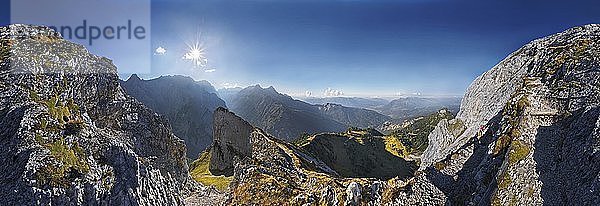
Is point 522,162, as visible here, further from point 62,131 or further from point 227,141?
point 227,141

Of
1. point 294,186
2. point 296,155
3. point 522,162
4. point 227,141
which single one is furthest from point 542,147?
point 227,141

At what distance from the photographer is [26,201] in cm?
4356

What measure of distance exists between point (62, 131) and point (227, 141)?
208 ft

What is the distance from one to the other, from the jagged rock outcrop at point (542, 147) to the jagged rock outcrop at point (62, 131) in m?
40.3

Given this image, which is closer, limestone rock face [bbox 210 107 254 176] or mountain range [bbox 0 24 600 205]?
mountain range [bbox 0 24 600 205]

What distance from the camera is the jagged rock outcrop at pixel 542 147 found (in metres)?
30.4

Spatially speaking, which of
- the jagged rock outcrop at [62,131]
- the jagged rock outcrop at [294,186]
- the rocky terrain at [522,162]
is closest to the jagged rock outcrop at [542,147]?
the rocky terrain at [522,162]

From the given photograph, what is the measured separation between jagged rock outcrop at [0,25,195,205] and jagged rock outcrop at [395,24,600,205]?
132 feet

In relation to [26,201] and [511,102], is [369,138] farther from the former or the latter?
[26,201]

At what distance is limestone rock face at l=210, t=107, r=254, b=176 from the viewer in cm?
11288

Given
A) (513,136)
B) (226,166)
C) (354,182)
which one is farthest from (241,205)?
(226,166)

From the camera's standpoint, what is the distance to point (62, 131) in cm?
5534

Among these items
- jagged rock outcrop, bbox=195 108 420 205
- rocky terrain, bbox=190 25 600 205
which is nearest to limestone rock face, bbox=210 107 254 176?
jagged rock outcrop, bbox=195 108 420 205

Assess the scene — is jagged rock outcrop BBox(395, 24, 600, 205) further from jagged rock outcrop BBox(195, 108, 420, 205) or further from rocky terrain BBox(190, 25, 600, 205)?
jagged rock outcrop BBox(195, 108, 420, 205)
